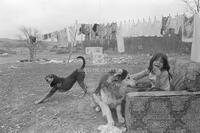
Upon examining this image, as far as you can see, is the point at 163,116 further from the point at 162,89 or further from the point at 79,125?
the point at 79,125

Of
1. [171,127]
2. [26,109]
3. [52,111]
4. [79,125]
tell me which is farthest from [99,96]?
[26,109]

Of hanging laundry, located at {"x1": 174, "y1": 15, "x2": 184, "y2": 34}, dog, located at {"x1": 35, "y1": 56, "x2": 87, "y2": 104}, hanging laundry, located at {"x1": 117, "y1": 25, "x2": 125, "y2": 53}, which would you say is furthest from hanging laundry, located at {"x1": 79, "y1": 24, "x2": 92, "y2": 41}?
dog, located at {"x1": 35, "y1": 56, "x2": 87, "y2": 104}

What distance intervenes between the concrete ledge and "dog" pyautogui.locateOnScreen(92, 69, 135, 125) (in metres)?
0.51

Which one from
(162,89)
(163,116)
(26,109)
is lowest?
(26,109)

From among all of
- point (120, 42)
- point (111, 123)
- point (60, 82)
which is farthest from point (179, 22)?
point (111, 123)

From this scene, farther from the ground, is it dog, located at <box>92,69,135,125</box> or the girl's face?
the girl's face

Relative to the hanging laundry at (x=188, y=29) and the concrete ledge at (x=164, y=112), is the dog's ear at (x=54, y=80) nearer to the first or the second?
the concrete ledge at (x=164, y=112)

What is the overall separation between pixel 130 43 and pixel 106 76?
13.9 meters

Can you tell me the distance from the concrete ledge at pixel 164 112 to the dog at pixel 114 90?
1.69 ft

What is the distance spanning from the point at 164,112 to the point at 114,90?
0.79 metres

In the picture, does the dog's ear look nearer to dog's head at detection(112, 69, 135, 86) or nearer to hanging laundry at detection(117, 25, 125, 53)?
dog's head at detection(112, 69, 135, 86)

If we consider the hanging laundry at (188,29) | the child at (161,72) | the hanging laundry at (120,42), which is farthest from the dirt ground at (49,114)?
the hanging laundry at (188,29)

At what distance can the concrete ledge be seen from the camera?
2.79 metres

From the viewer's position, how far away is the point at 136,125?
2822mm
